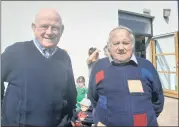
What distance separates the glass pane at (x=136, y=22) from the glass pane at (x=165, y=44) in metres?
0.11

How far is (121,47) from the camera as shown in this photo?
3.36ft

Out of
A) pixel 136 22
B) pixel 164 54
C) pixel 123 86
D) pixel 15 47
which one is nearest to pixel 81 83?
pixel 123 86

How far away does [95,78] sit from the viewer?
1078 mm

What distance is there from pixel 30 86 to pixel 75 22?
38 centimetres

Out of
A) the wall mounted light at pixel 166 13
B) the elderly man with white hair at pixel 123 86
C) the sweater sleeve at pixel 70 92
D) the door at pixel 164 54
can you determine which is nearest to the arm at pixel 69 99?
the sweater sleeve at pixel 70 92

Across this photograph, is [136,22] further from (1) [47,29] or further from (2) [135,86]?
(1) [47,29]

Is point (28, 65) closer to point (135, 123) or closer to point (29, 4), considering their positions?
point (29, 4)

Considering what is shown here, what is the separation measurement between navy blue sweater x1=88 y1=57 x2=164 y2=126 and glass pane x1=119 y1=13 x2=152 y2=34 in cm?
26

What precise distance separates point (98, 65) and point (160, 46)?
602mm

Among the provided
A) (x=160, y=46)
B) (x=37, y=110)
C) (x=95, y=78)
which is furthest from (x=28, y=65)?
(x=160, y=46)

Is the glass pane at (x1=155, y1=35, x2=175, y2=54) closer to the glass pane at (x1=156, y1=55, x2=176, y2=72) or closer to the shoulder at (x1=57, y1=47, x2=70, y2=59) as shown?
the glass pane at (x1=156, y1=55, x2=176, y2=72)

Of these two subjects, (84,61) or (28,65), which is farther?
(84,61)

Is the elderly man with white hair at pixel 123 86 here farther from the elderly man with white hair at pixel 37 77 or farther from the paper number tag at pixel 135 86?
the elderly man with white hair at pixel 37 77

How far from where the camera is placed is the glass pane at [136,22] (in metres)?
1.26
